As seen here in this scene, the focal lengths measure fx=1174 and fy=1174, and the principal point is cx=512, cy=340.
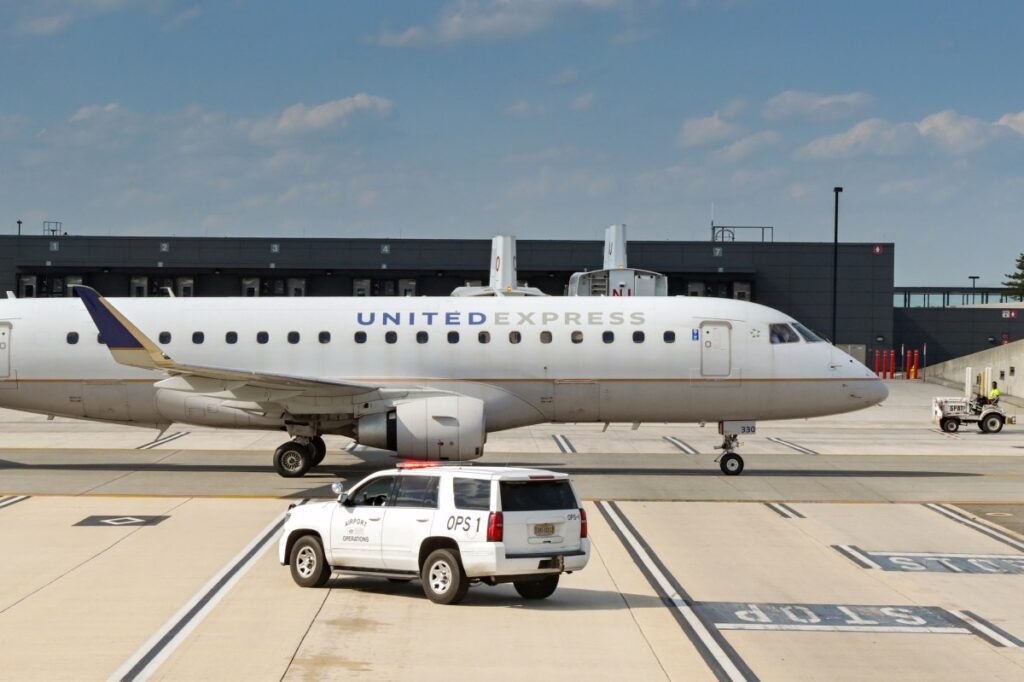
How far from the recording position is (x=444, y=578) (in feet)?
48.1

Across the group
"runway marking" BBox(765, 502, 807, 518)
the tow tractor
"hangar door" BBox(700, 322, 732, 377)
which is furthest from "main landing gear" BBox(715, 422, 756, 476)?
the tow tractor

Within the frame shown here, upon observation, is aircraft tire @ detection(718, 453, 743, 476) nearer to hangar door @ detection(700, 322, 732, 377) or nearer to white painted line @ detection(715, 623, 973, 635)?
hangar door @ detection(700, 322, 732, 377)

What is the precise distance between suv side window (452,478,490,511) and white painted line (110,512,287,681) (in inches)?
132

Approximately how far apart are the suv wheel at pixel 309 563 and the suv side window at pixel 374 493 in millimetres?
805

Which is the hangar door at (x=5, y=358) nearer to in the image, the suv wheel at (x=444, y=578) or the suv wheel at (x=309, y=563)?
the suv wheel at (x=309, y=563)

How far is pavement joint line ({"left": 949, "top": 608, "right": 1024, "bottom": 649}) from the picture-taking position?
1340cm

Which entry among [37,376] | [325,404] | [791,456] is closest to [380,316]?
[325,404]

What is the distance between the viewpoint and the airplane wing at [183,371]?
24.9 meters

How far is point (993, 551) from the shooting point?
19.4m

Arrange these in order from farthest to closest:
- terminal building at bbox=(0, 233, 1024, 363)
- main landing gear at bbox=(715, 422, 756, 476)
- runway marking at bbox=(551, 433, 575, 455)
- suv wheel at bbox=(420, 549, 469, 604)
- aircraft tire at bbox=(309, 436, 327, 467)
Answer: terminal building at bbox=(0, 233, 1024, 363), runway marking at bbox=(551, 433, 575, 455), main landing gear at bbox=(715, 422, 756, 476), aircraft tire at bbox=(309, 436, 327, 467), suv wheel at bbox=(420, 549, 469, 604)

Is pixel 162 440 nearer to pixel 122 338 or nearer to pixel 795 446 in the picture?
pixel 122 338

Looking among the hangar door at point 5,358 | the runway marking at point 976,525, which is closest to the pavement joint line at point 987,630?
the runway marking at point 976,525

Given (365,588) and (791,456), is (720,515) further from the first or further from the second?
(791,456)

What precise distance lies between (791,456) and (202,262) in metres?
46.9
